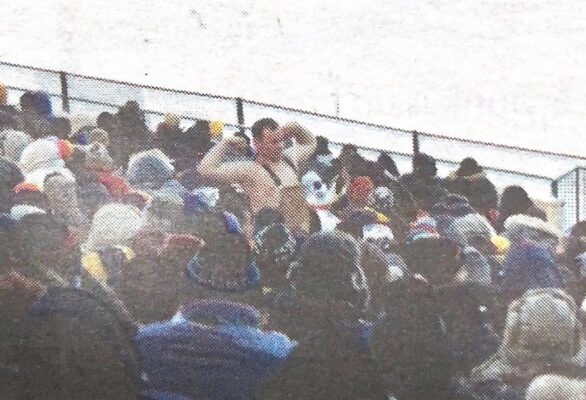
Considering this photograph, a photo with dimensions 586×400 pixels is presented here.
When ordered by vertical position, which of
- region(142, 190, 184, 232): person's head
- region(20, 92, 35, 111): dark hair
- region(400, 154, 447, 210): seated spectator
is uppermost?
region(142, 190, 184, 232): person's head

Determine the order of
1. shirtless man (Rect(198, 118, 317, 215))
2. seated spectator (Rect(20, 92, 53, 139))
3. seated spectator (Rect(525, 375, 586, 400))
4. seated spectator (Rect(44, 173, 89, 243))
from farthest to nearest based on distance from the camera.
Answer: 1. seated spectator (Rect(20, 92, 53, 139))
2. shirtless man (Rect(198, 118, 317, 215))
3. seated spectator (Rect(44, 173, 89, 243))
4. seated spectator (Rect(525, 375, 586, 400))

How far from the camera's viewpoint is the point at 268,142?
4.68 meters

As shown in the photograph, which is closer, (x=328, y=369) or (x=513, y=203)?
(x=328, y=369)

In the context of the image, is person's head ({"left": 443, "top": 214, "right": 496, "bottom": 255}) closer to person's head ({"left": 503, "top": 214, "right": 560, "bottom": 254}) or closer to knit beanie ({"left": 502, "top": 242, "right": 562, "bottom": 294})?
person's head ({"left": 503, "top": 214, "right": 560, "bottom": 254})

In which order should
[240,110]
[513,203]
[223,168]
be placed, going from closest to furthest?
[223,168] < [513,203] < [240,110]

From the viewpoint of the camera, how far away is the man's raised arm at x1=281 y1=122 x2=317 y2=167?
486cm

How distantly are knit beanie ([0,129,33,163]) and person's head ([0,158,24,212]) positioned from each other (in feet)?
2.43

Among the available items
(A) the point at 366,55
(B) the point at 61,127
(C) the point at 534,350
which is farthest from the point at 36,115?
(A) the point at 366,55

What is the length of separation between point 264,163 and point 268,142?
160mm

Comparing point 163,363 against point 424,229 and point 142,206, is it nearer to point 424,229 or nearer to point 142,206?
point 142,206

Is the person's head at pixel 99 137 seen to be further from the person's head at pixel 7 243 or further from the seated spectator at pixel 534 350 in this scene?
the seated spectator at pixel 534 350

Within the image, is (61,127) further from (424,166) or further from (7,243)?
(7,243)

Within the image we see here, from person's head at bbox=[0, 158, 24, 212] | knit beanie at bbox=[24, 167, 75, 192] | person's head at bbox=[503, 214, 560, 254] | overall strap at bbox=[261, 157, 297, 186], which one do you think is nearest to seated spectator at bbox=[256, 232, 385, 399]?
person's head at bbox=[0, 158, 24, 212]

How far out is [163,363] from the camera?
2467 mm
